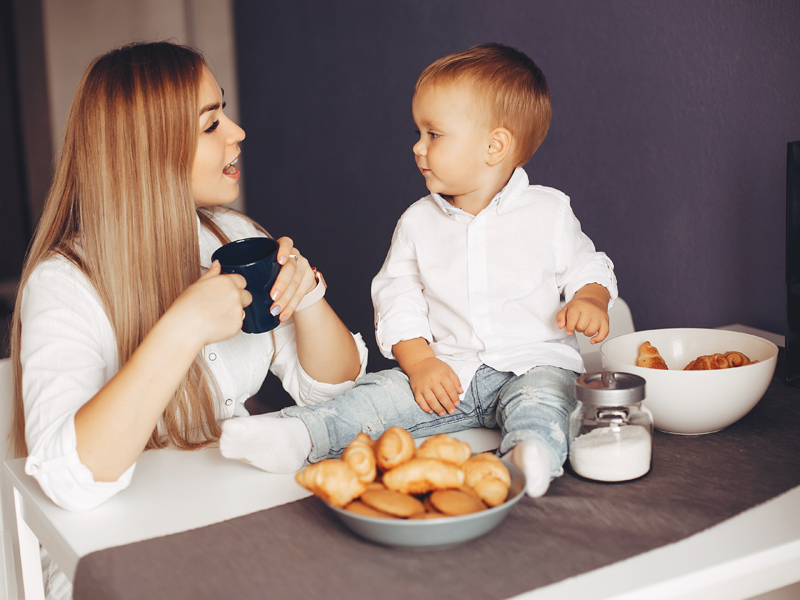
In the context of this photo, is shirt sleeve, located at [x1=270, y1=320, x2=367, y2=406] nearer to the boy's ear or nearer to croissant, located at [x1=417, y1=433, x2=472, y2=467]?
the boy's ear

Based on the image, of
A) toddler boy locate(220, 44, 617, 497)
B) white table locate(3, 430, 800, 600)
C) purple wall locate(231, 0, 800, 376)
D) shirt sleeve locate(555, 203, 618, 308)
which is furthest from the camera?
purple wall locate(231, 0, 800, 376)

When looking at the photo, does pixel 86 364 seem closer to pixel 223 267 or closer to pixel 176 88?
pixel 223 267

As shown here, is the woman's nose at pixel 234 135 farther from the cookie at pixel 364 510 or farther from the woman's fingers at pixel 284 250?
the cookie at pixel 364 510

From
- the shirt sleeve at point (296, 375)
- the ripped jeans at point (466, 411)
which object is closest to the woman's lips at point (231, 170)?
the shirt sleeve at point (296, 375)

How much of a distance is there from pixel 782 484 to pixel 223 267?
0.70 meters

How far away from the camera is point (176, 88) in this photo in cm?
111

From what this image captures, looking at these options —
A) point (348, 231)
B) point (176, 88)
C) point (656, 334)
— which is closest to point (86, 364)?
point (176, 88)

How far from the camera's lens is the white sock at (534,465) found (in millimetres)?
788

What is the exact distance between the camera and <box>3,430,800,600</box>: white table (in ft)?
2.15

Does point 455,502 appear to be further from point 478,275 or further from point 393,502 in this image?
point 478,275

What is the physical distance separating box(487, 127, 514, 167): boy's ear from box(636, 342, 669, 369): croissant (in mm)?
418

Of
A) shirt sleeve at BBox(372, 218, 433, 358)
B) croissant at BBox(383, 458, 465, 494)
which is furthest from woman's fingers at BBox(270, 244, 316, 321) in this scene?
croissant at BBox(383, 458, 465, 494)

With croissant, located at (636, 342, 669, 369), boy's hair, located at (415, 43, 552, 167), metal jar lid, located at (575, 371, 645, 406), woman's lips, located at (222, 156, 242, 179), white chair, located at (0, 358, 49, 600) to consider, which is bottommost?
white chair, located at (0, 358, 49, 600)

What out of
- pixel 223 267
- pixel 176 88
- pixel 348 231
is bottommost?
pixel 348 231
